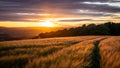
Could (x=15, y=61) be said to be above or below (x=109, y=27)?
above

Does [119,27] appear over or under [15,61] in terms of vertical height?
under

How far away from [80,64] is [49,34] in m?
102

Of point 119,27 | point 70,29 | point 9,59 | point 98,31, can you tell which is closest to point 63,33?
point 70,29

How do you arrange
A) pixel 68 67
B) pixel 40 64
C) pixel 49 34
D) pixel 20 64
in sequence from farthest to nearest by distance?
pixel 49 34 < pixel 20 64 < pixel 40 64 < pixel 68 67

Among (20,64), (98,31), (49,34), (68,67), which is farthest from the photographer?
(49,34)

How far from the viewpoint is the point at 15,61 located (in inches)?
514

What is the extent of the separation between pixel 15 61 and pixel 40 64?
2314 millimetres

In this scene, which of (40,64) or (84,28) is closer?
(40,64)

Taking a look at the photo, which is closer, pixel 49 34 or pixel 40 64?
pixel 40 64

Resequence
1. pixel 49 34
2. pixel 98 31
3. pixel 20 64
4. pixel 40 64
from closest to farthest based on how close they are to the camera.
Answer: pixel 40 64 < pixel 20 64 < pixel 98 31 < pixel 49 34

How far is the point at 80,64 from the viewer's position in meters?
11.0

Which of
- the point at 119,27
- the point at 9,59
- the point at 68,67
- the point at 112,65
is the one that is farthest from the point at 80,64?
the point at 119,27

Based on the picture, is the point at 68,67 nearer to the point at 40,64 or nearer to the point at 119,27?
the point at 40,64

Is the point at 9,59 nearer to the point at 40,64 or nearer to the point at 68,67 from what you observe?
the point at 40,64
